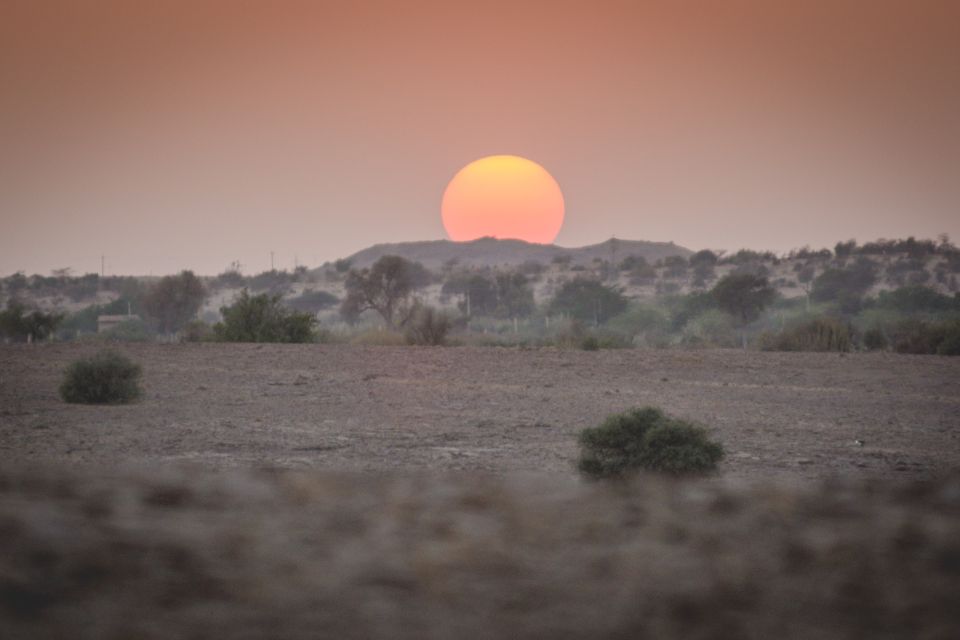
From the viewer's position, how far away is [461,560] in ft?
11.8

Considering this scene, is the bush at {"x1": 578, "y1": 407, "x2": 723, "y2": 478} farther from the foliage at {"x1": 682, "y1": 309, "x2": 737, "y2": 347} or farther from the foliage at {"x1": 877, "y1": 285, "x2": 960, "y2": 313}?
→ the foliage at {"x1": 877, "y1": 285, "x2": 960, "y2": 313}

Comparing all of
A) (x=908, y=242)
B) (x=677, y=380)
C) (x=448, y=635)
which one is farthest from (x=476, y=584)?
(x=908, y=242)

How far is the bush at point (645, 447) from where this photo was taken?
1473 centimetres

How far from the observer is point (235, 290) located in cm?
11562

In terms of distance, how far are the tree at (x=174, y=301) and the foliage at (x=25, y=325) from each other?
29.1 metres

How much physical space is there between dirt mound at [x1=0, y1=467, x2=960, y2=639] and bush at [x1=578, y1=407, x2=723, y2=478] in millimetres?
10626

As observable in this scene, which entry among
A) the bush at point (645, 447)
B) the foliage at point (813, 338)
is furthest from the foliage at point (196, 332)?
the bush at point (645, 447)

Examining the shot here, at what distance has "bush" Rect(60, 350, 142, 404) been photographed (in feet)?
77.5

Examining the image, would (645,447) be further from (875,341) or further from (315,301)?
(315,301)

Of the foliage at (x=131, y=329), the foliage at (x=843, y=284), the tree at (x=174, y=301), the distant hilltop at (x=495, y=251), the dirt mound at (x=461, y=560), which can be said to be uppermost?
the distant hilltop at (x=495, y=251)

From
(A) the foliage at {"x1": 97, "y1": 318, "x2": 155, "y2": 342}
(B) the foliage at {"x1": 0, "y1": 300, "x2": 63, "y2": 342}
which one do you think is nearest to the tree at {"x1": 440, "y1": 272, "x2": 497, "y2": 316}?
(A) the foliage at {"x1": 97, "y1": 318, "x2": 155, "y2": 342}

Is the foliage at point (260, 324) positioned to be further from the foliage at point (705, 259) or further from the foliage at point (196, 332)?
the foliage at point (705, 259)

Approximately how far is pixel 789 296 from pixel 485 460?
279 ft

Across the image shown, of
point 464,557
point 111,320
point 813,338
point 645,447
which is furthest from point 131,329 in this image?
point 464,557
